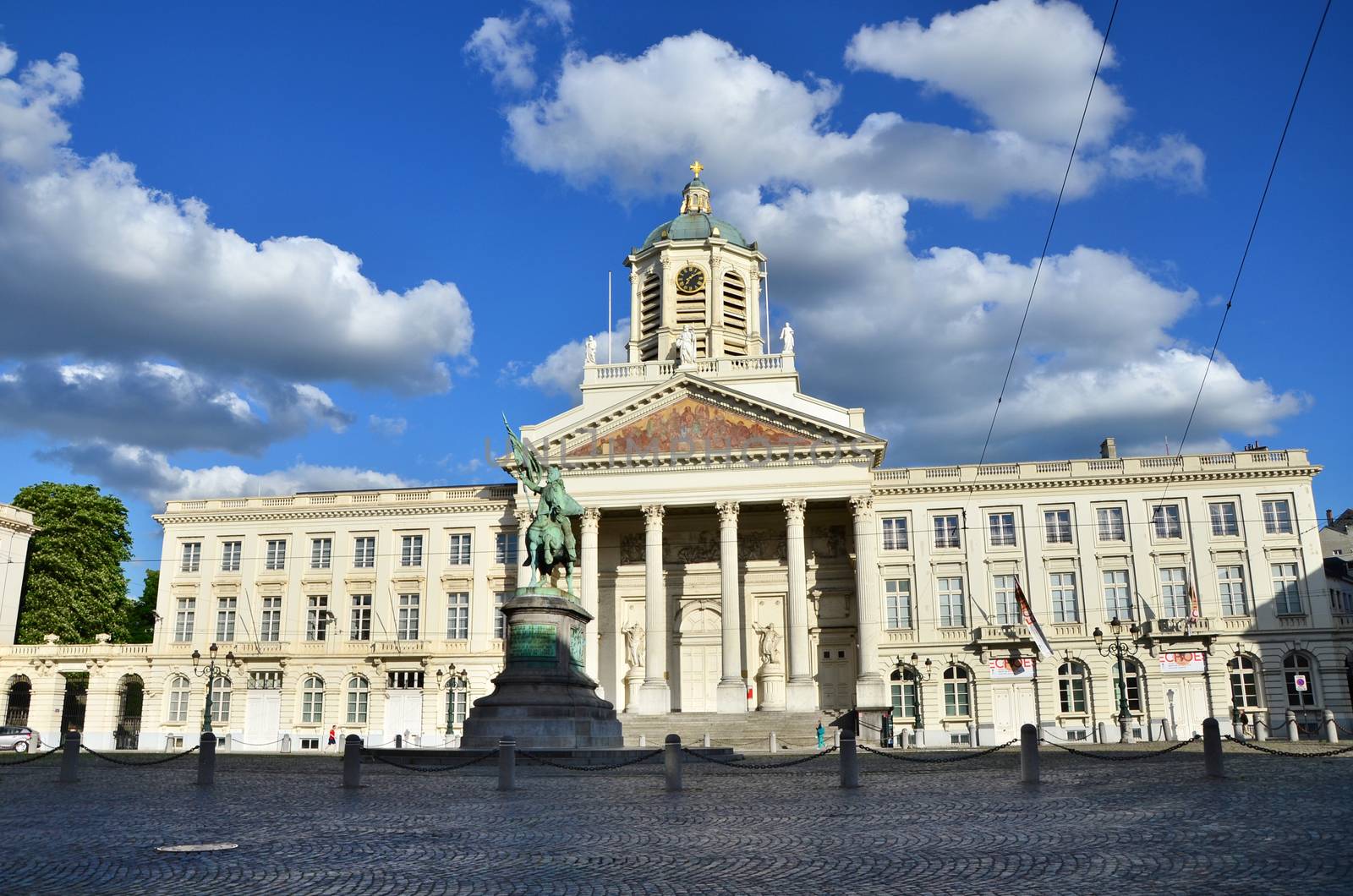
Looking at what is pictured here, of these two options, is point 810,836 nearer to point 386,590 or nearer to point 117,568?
point 386,590

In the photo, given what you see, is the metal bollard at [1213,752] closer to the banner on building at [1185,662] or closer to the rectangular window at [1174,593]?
the banner on building at [1185,662]

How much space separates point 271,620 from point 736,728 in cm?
2772

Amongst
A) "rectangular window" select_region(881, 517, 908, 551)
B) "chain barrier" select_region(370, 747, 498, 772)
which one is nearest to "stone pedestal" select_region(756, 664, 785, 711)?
"rectangular window" select_region(881, 517, 908, 551)

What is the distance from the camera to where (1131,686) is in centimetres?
5528

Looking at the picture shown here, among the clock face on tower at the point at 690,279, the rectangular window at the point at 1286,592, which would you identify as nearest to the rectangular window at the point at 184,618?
the clock face on tower at the point at 690,279

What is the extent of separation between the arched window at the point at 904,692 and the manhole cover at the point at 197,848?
46.1m

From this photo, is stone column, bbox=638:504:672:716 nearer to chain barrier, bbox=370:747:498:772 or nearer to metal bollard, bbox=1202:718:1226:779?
chain barrier, bbox=370:747:498:772

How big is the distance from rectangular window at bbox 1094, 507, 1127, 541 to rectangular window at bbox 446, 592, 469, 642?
32.5m

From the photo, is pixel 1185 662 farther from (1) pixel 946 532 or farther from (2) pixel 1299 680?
(1) pixel 946 532

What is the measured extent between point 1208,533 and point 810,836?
48.3 m

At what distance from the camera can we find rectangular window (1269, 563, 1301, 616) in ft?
179

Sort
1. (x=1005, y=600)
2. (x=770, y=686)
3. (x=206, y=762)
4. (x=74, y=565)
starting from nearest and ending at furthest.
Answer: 1. (x=206, y=762)
2. (x=770, y=686)
3. (x=1005, y=600)
4. (x=74, y=565)

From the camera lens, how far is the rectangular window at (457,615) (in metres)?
60.0

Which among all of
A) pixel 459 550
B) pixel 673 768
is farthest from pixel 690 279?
pixel 673 768
